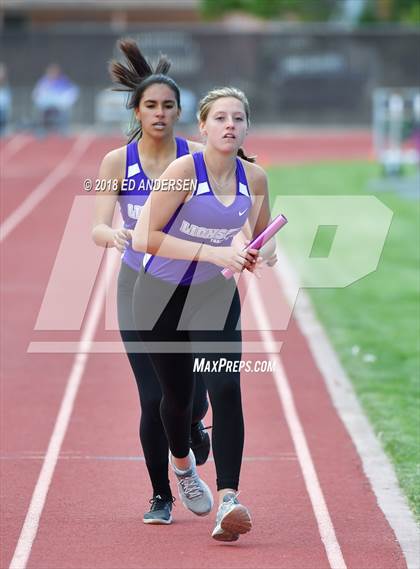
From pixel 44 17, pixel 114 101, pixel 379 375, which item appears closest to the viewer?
pixel 379 375

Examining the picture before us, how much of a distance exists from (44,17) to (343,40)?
1738cm

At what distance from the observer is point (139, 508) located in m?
6.67

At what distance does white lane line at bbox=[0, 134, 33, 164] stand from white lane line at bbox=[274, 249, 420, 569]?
18968 millimetres

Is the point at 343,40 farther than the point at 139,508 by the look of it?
Yes

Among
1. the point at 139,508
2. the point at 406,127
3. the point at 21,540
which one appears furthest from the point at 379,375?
the point at 406,127

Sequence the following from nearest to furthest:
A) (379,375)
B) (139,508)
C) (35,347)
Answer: (139,508)
(379,375)
(35,347)

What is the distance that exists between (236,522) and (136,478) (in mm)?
1540

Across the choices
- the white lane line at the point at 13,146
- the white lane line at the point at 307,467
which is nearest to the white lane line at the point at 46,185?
the white lane line at the point at 13,146

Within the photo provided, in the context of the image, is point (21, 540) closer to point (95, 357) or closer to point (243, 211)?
point (243, 211)

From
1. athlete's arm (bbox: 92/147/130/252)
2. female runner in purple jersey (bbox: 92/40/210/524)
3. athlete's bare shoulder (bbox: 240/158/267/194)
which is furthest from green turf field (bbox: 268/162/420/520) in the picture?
athlete's arm (bbox: 92/147/130/252)

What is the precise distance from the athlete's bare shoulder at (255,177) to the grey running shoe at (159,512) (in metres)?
1.51

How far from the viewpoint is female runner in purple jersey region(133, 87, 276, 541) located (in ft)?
18.8

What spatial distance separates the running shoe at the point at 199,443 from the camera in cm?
672

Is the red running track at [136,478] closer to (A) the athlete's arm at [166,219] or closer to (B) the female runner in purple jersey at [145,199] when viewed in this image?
(B) the female runner in purple jersey at [145,199]
